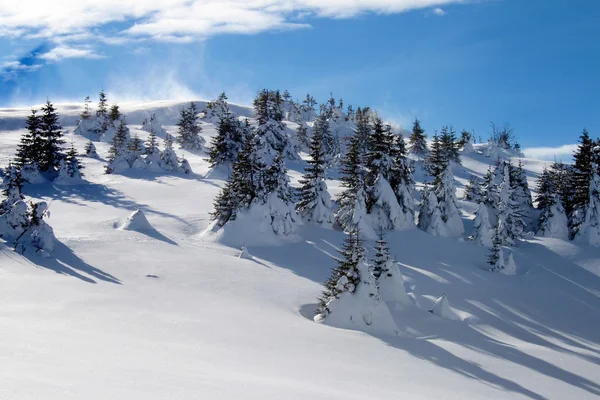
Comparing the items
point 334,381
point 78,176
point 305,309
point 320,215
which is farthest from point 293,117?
point 334,381

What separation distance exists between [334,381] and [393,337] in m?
7.92

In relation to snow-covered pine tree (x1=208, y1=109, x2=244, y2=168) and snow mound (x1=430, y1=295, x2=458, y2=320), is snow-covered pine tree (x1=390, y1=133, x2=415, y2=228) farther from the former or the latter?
snow-covered pine tree (x1=208, y1=109, x2=244, y2=168)

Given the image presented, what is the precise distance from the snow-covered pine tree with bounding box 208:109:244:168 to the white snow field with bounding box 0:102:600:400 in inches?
485

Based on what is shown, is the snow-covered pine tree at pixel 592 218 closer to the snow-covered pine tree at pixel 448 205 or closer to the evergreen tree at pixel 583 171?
the evergreen tree at pixel 583 171

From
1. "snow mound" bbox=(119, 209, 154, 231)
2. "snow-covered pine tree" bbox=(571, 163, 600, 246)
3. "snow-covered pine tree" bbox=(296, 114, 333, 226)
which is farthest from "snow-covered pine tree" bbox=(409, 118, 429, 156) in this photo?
"snow mound" bbox=(119, 209, 154, 231)

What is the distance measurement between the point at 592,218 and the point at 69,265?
3954cm

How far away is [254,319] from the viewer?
1441cm

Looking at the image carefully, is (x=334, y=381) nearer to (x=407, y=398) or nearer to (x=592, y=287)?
(x=407, y=398)

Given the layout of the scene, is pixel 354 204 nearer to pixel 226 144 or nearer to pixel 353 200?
pixel 353 200

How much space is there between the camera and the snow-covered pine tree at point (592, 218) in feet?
122

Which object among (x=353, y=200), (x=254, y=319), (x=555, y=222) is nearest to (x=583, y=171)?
(x=555, y=222)

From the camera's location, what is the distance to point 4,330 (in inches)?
328

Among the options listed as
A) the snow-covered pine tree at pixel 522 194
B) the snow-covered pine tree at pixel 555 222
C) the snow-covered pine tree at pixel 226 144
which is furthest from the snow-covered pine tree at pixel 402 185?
the snow-covered pine tree at pixel 226 144

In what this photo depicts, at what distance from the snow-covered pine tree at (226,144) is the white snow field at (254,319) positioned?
40.4ft
